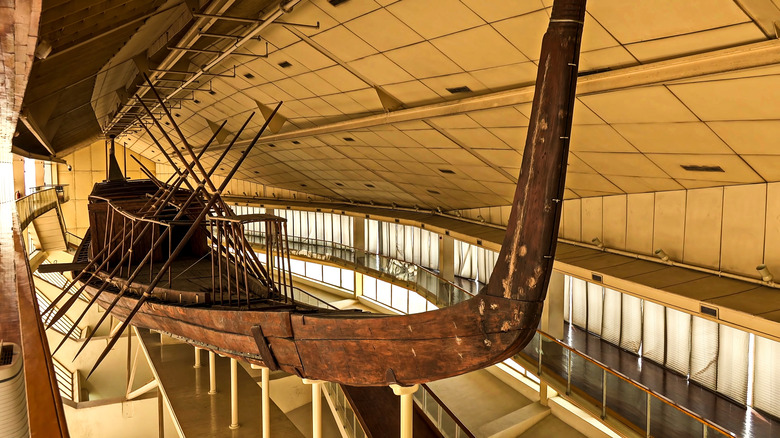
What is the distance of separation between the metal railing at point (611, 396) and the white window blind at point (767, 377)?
2.44 meters

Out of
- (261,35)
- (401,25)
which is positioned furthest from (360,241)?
(401,25)

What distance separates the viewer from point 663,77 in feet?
17.4

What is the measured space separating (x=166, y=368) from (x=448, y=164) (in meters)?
8.10

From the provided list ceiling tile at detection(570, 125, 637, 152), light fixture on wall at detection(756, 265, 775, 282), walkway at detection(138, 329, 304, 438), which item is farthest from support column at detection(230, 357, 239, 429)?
light fixture on wall at detection(756, 265, 775, 282)

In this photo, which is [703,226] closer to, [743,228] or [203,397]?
[743,228]

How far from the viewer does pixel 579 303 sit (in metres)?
12.3

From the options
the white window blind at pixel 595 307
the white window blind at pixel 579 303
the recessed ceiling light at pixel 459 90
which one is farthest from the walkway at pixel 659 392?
the recessed ceiling light at pixel 459 90

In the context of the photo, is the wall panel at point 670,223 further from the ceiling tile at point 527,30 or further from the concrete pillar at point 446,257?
the concrete pillar at point 446,257

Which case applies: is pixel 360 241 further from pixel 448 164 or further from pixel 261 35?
pixel 261 35

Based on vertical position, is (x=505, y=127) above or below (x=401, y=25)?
below

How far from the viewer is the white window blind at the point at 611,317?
11.0 m

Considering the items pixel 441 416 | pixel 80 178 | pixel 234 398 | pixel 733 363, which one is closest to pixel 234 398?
pixel 234 398

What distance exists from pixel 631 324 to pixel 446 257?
6.83 m

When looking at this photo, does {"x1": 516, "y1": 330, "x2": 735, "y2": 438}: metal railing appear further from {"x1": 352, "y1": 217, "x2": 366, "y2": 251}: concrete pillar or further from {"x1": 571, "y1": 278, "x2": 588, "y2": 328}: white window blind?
{"x1": 352, "y1": 217, "x2": 366, "y2": 251}: concrete pillar
